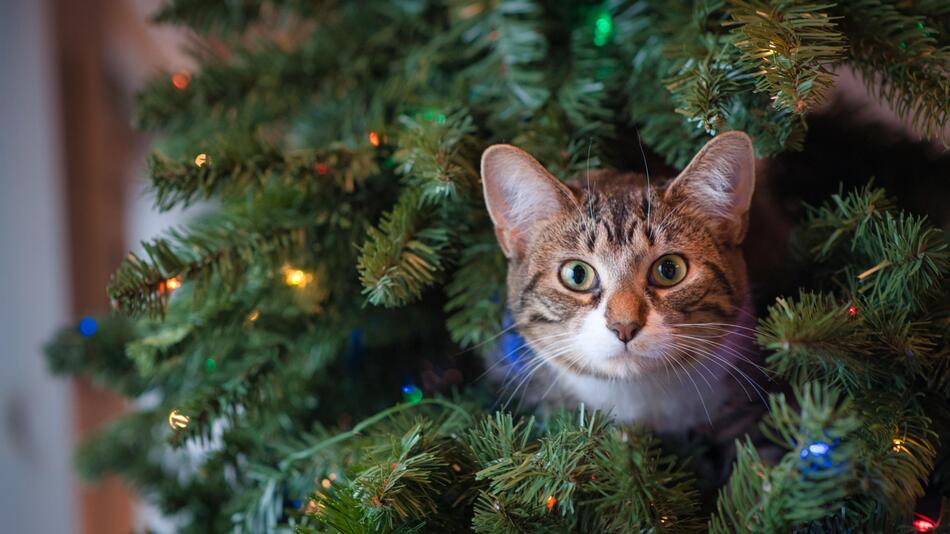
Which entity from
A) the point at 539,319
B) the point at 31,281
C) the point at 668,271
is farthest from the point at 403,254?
the point at 31,281

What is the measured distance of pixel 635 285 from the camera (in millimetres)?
775

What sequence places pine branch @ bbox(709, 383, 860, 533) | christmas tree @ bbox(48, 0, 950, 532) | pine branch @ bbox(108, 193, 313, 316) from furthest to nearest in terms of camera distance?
pine branch @ bbox(108, 193, 313, 316) → christmas tree @ bbox(48, 0, 950, 532) → pine branch @ bbox(709, 383, 860, 533)

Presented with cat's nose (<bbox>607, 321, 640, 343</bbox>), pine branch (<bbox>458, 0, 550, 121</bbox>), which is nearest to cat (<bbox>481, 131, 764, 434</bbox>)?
cat's nose (<bbox>607, 321, 640, 343</bbox>)

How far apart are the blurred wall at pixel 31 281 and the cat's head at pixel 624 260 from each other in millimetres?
1069

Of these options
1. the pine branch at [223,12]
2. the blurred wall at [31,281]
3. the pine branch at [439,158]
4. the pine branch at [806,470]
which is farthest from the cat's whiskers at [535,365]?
the blurred wall at [31,281]

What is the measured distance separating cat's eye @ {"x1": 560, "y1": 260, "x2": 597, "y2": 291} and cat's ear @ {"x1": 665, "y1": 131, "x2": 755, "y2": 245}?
13 centimetres

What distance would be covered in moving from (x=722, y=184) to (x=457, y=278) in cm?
33

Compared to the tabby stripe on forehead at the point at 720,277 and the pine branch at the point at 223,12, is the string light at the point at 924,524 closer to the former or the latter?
the tabby stripe on forehead at the point at 720,277

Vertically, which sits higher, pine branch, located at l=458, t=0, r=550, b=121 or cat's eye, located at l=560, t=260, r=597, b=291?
pine branch, located at l=458, t=0, r=550, b=121

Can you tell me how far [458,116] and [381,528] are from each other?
1.51 ft

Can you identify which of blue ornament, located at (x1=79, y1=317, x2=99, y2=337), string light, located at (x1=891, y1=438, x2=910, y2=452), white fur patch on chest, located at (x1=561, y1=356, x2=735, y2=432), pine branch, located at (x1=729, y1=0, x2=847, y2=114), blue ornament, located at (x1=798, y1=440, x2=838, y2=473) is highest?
pine branch, located at (x1=729, y1=0, x2=847, y2=114)

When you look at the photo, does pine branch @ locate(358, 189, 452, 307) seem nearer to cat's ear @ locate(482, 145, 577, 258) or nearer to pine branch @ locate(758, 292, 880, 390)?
cat's ear @ locate(482, 145, 577, 258)

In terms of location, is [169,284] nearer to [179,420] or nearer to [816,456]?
[179,420]

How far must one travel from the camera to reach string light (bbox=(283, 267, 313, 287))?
806mm
